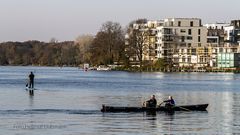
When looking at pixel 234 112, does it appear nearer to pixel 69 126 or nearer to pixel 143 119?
pixel 143 119

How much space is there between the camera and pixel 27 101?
211 feet

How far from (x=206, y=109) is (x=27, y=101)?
1783 cm

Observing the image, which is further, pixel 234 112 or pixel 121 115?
pixel 234 112

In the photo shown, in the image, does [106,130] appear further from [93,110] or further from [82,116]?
[93,110]

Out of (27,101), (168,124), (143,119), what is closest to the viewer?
(168,124)

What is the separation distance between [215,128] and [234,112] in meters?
13.4

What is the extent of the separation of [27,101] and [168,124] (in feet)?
73.7

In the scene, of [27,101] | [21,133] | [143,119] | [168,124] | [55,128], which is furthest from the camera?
[27,101]

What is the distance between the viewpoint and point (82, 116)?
1987 inches

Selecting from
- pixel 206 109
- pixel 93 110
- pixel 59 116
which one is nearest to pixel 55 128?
pixel 59 116

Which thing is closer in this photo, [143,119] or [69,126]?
[69,126]

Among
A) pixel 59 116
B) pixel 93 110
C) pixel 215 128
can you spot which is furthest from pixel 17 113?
pixel 215 128

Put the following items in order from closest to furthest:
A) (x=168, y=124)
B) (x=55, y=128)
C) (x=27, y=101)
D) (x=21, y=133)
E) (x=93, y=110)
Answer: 1. (x=21, y=133)
2. (x=55, y=128)
3. (x=168, y=124)
4. (x=93, y=110)
5. (x=27, y=101)

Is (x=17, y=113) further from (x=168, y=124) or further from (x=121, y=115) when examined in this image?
(x=168, y=124)
